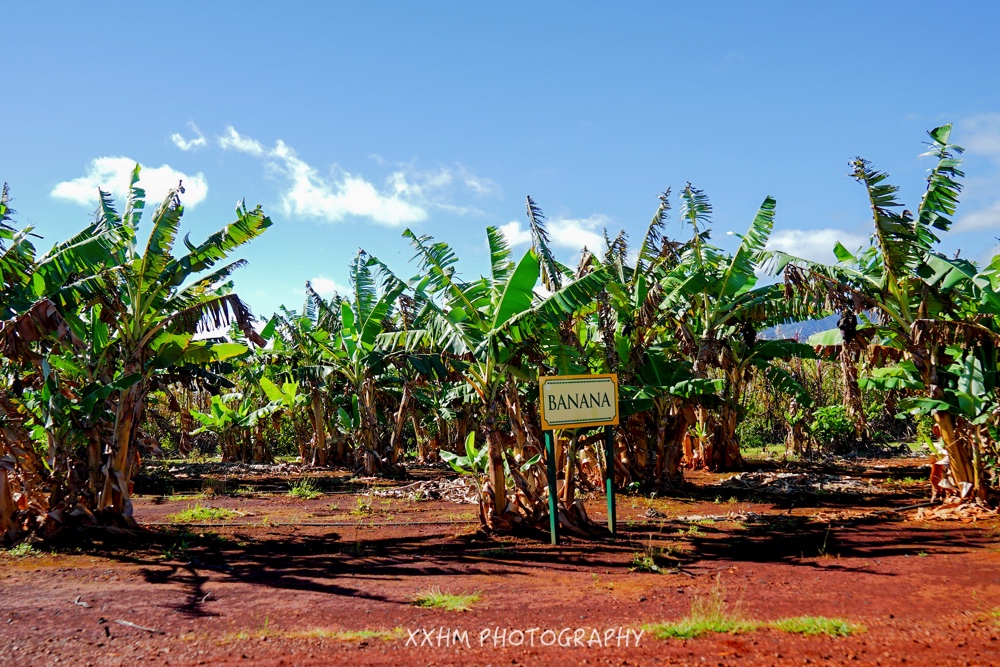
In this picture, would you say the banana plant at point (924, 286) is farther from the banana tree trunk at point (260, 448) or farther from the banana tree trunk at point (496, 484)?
the banana tree trunk at point (260, 448)

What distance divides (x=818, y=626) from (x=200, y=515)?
394 inches

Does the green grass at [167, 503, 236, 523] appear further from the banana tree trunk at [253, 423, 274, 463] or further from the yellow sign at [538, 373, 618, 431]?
the banana tree trunk at [253, 423, 274, 463]

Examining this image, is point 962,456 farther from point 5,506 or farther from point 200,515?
point 5,506

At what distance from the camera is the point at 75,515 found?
30.3ft

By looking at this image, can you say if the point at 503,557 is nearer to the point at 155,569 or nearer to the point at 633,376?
the point at 155,569

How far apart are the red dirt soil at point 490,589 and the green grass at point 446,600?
0.14 m

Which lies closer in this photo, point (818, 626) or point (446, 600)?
point (818, 626)

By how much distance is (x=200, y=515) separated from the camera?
11.6 meters

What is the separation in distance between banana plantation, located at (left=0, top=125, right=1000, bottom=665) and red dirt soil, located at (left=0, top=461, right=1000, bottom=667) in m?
0.05

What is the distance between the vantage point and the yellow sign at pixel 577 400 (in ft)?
29.3

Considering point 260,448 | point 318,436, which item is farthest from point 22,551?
point 260,448

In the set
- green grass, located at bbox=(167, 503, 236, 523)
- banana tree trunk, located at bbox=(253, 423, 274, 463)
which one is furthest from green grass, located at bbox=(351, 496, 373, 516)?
banana tree trunk, located at bbox=(253, 423, 274, 463)

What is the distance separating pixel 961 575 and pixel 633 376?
7.12m

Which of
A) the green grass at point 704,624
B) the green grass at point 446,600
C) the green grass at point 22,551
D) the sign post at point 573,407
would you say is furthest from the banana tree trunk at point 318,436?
the green grass at point 704,624
